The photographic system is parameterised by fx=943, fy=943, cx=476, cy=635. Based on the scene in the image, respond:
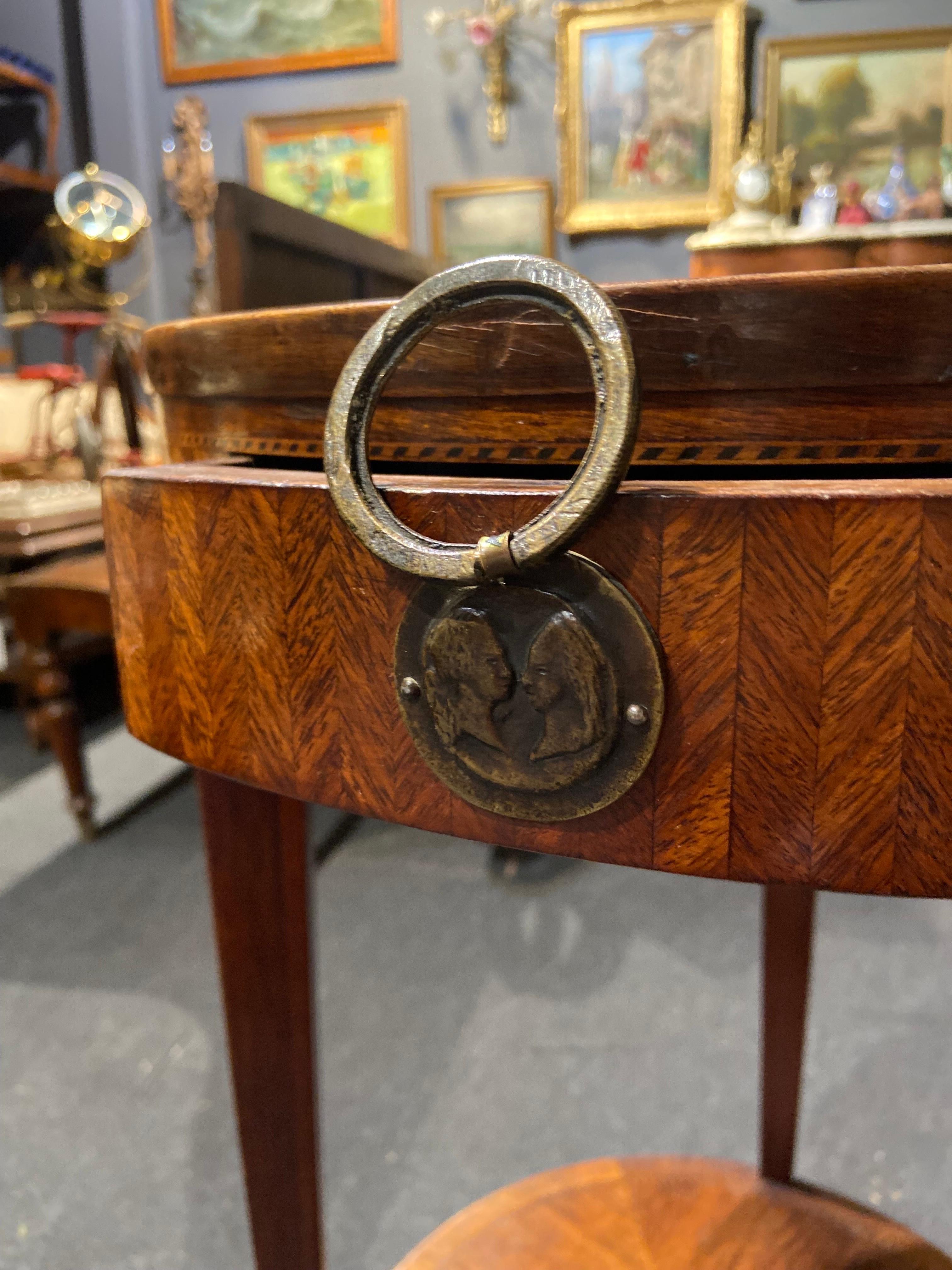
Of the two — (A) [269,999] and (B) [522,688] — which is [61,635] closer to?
(A) [269,999]

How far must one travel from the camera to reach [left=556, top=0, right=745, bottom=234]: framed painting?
2.56 meters

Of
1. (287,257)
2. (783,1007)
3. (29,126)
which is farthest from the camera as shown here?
(29,126)

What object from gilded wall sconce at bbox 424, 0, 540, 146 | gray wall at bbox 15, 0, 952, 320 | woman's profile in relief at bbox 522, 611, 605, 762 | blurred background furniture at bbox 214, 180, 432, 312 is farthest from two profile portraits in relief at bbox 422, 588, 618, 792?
gilded wall sconce at bbox 424, 0, 540, 146

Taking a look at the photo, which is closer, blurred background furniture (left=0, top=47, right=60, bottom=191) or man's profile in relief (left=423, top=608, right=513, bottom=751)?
man's profile in relief (left=423, top=608, right=513, bottom=751)

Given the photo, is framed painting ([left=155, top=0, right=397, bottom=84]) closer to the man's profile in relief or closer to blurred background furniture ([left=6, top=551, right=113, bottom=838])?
blurred background furniture ([left=6, top=551, right=113, bottom=838])

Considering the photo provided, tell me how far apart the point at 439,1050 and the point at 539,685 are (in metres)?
0.92

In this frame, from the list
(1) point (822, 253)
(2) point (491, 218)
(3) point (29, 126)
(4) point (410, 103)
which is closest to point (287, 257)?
(1) point (822, 253)

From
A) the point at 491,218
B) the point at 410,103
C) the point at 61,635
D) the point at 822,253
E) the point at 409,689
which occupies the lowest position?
the point at 61,635

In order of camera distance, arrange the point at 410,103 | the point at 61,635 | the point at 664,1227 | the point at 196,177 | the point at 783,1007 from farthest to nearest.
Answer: the point at 196,177 → the point at 410,103 → the point at 61,635 → the point at 783,1007 → the point at 664,1227

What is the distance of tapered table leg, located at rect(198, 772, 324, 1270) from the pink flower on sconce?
9.54 feet

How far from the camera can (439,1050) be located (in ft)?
3.45

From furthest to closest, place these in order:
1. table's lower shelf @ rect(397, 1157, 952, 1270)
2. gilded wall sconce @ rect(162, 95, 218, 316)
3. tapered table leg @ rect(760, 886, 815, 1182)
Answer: gilded wall sconce @ rect(162, 95, 218, 316) < tapered table leg @ rect(760, 886, 815, 1182) < table's lower shelf @ rect(397, 1157, 952, 1270)

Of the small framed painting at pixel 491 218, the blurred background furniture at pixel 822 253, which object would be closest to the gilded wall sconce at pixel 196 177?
the small framed painting at pixel 491 218

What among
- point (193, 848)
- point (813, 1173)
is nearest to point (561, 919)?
point (813, 1173)
